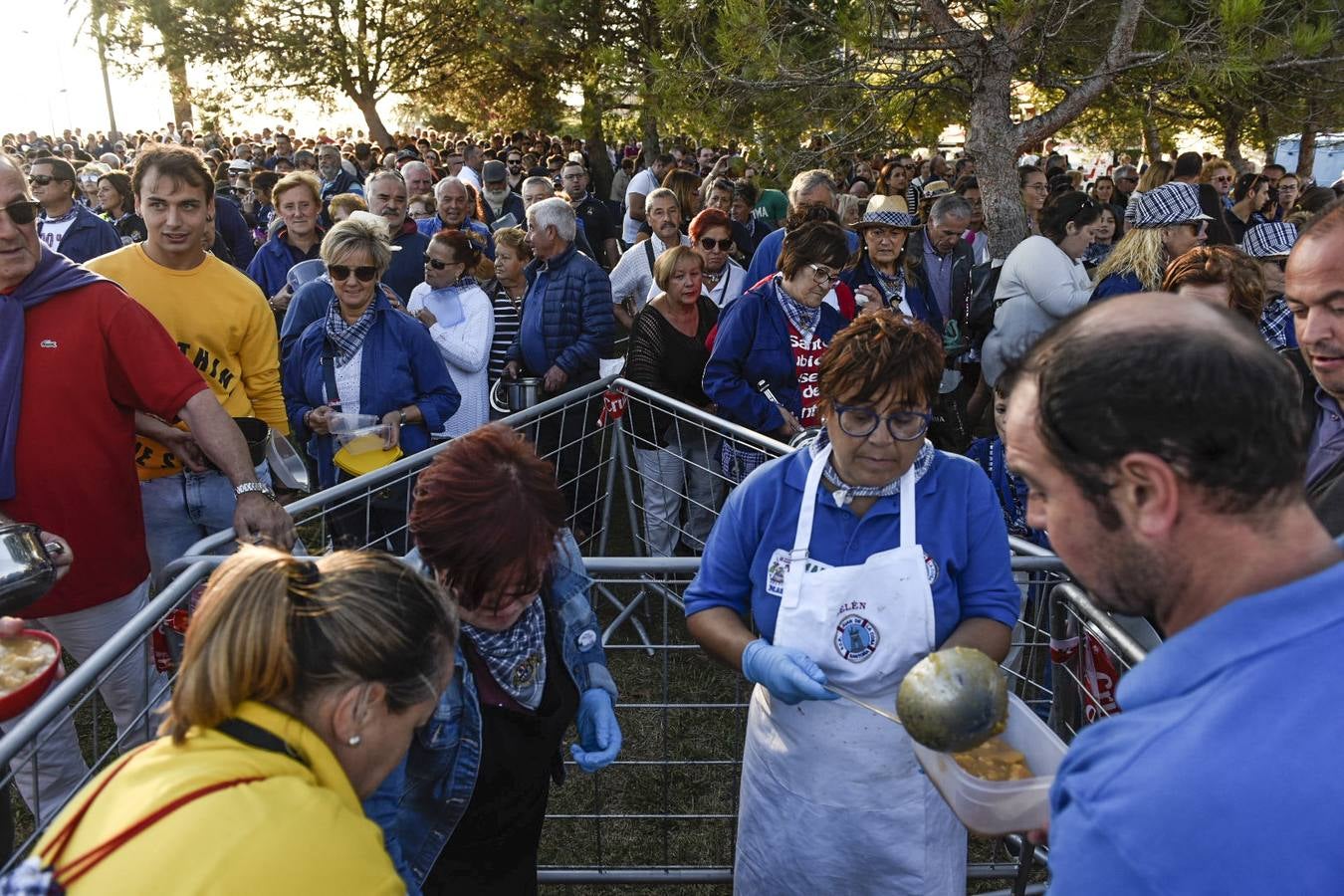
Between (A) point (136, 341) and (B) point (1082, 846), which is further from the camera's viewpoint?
(A) point (136, 341)

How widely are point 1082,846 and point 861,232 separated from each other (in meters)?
5.62

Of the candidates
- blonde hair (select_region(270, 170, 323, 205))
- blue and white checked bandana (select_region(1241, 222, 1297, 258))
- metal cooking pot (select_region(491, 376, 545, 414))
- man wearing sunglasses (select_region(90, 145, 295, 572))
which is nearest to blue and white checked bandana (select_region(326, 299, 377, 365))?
man wearing sunglasses (select_region(90, 145, 295, 572))

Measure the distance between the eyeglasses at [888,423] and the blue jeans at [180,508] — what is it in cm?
234

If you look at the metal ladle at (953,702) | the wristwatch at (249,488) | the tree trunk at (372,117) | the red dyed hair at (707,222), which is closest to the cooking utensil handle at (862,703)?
the metal ladle at (953,702)

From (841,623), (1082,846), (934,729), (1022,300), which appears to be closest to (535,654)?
(841,623)

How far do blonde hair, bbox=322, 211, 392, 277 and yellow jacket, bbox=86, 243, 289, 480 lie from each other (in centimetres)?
56

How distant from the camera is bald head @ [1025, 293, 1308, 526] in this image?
3.65 ft

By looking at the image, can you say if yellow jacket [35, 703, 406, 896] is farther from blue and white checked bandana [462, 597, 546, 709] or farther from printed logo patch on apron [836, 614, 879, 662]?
printed logo patch on apron [836, 614, 879, 662]

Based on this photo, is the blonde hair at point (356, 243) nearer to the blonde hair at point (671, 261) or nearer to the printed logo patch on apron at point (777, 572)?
the blonde hair at point (671, 261)

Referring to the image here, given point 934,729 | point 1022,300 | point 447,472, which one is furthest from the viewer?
point 1022,300

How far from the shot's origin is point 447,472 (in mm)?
2119

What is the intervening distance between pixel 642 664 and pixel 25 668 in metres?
3.23

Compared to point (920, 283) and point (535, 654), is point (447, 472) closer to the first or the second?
point (535, 654)

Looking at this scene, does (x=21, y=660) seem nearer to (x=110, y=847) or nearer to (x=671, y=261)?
(x=110, y=847)
